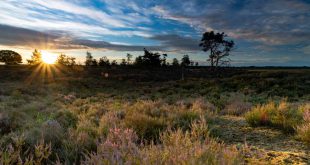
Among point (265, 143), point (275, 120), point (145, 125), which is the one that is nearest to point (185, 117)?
point (145, 125)

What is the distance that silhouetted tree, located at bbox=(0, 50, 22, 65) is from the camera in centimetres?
10446

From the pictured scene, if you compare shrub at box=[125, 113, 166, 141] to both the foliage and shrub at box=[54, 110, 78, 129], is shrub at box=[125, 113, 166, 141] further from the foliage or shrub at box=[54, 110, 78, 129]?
the foliage

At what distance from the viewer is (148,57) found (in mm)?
98062

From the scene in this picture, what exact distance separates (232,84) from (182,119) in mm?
28690

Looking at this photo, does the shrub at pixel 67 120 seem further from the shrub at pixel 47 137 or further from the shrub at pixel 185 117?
the shrub at pixel 185 117

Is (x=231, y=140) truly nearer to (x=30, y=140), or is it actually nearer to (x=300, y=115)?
(x=300, y=115)

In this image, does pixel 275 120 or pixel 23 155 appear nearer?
pixel 23 155

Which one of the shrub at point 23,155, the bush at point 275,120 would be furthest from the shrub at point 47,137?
the bush at point 275,120

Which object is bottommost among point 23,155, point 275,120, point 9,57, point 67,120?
point 67,120

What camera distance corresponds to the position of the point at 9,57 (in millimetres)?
106125

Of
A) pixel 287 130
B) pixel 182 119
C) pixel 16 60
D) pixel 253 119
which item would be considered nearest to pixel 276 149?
pixel 287 130

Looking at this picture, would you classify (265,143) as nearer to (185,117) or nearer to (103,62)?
(185,117)

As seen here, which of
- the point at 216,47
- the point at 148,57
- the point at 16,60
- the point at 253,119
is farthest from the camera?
the point at 16,60

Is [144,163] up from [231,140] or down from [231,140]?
up
